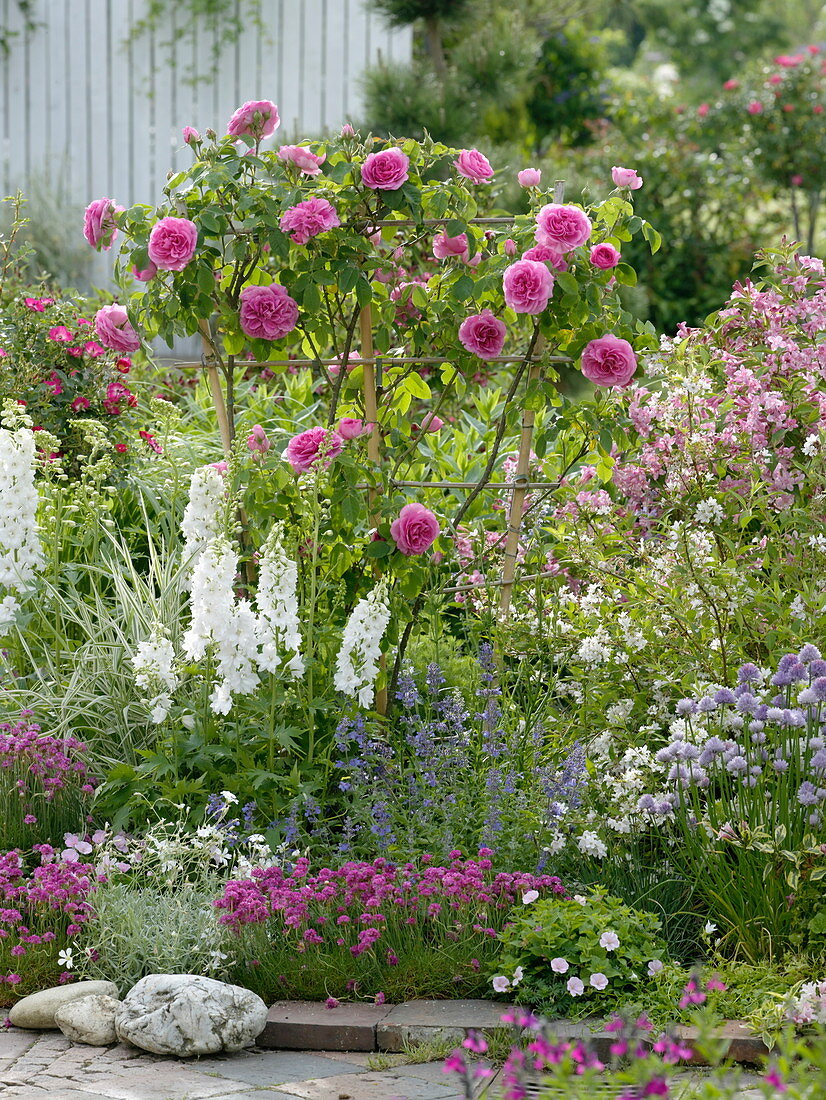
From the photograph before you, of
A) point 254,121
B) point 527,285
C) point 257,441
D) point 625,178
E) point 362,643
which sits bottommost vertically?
point 362,643

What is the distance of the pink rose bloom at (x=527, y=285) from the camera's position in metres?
3.37

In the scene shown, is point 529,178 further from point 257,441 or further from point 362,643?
point 362,643

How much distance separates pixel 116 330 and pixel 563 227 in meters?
1.33

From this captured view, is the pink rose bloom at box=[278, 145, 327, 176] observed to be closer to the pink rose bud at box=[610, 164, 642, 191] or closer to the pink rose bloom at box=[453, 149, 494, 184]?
the pink rose bloom at box=[453, 149, 494, 184]

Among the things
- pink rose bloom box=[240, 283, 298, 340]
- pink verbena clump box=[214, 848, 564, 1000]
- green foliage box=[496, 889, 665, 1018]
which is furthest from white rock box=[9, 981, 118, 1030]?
pink rose bloom box=[240, 283, 298, 340]

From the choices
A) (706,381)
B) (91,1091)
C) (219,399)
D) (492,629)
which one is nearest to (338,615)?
(492,629)

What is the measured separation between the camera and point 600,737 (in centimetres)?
329

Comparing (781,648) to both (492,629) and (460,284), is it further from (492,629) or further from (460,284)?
(460,284)

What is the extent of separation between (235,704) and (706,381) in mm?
1597

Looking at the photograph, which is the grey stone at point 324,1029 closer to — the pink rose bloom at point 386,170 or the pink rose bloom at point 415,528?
the pink rose bloom at point 415,528

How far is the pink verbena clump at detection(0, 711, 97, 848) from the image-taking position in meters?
3.21

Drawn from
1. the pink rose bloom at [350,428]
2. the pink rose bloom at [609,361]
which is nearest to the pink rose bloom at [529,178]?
the pink rose bloom at [609,361]

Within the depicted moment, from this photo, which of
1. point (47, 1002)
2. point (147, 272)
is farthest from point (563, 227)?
point (47, 1002)

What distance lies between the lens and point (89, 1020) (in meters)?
2.56
